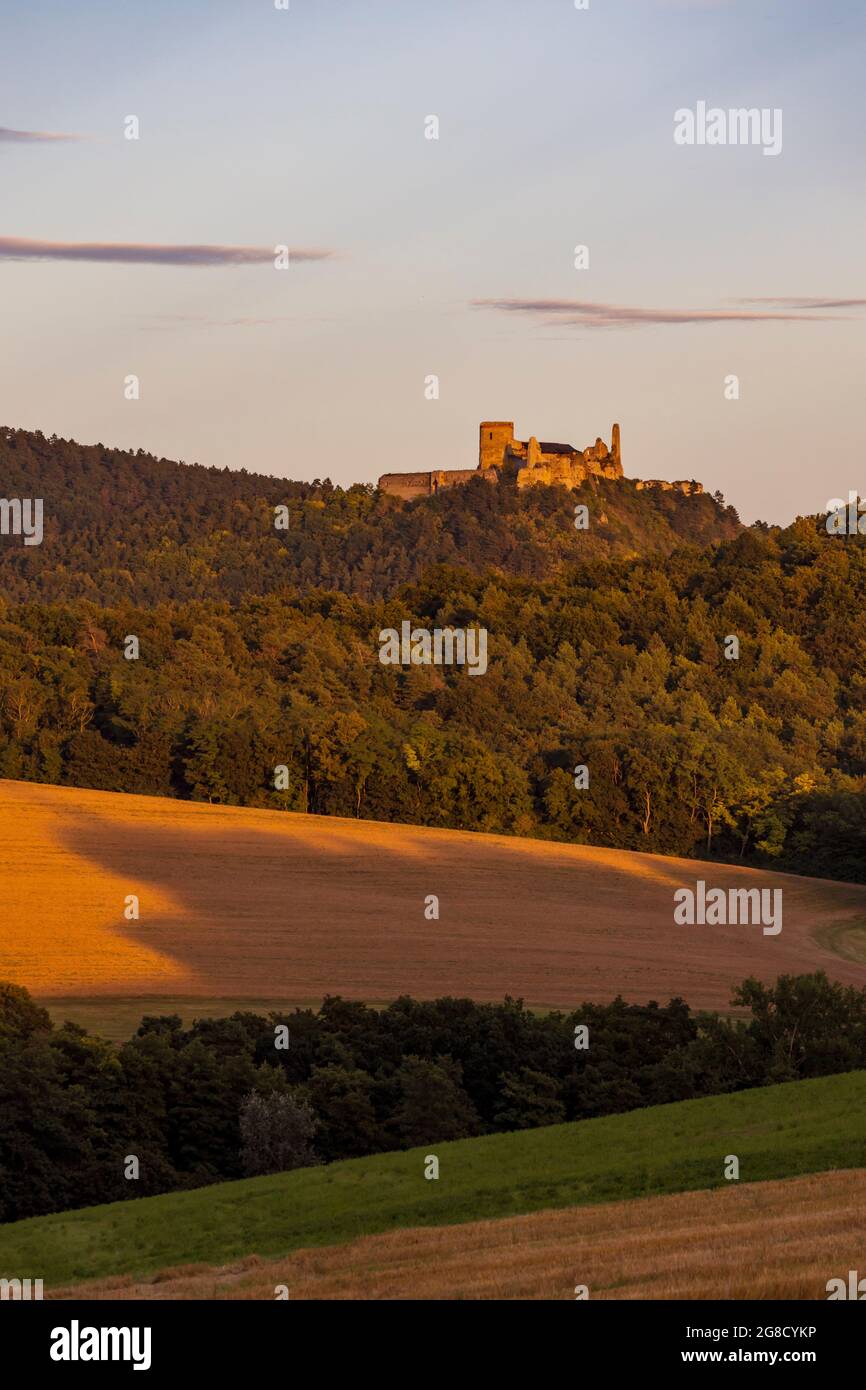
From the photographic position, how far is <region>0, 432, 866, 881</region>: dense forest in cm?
5925

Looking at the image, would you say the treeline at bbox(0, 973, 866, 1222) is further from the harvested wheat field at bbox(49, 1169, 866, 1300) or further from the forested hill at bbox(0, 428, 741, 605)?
the forested hill at bbox(0, 428, 741, 605)

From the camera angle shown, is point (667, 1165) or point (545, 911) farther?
point (545, 911)

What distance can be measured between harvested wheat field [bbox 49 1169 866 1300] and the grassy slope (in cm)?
96

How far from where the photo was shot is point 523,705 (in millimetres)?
72188

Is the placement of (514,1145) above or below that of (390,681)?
below

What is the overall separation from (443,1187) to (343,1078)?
7006mm

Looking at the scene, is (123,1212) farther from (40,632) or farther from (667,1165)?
(40,632)

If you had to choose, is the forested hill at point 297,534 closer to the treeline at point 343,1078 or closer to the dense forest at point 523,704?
the dense forest at point 523,704

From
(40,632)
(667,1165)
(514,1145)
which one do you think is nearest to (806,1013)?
(514,1145)

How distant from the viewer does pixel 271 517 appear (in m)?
144

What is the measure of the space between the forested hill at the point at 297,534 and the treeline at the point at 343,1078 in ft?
311

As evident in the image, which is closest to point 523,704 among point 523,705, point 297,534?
point 523,705

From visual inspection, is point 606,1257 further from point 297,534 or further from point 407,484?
point 407,484
